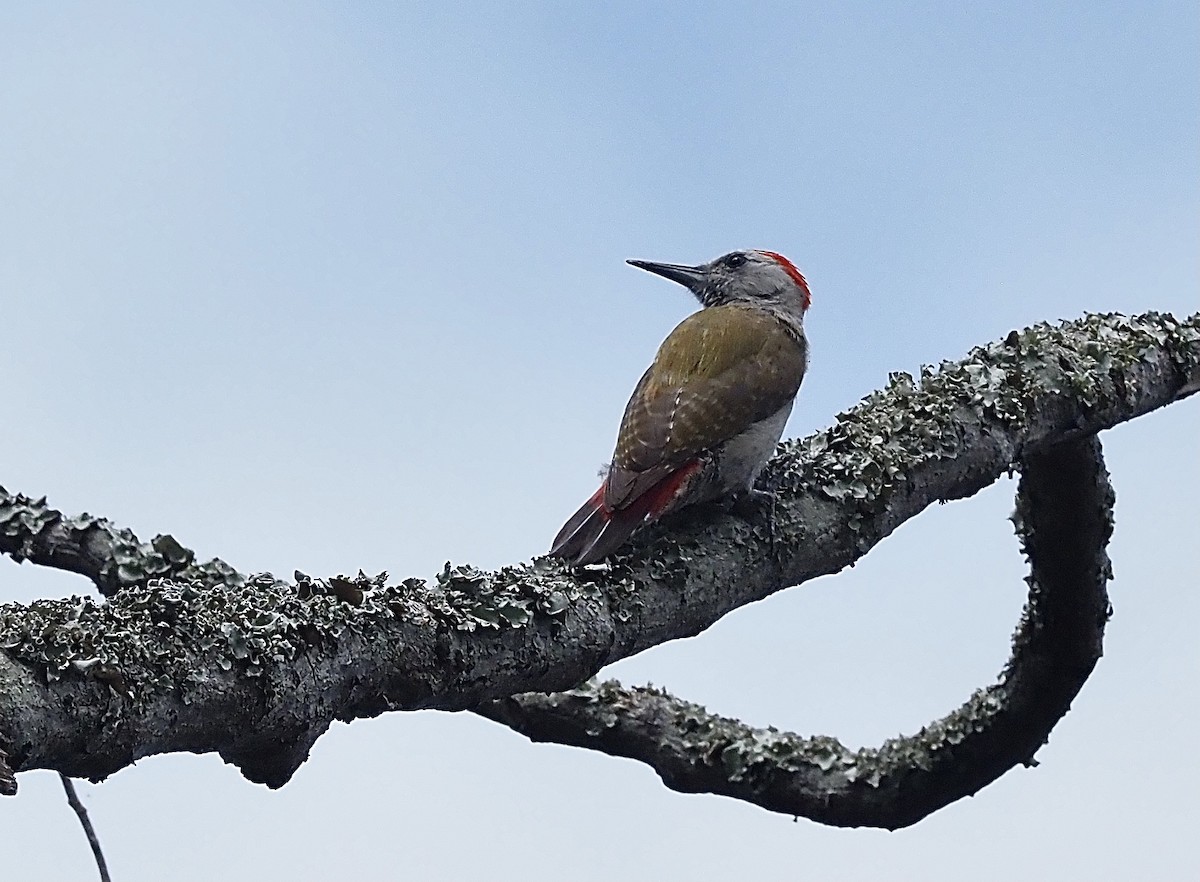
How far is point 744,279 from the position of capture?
184 inches

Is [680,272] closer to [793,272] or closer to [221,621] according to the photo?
[793,272]

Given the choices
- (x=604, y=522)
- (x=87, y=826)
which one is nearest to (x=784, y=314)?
(x=604, y=522)

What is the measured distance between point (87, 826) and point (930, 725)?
104 inches

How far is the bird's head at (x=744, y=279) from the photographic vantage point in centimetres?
461

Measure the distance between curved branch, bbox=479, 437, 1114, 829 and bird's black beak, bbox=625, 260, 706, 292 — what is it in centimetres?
144

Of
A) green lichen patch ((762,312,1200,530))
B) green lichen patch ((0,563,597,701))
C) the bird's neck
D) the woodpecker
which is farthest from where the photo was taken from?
the bird's neck

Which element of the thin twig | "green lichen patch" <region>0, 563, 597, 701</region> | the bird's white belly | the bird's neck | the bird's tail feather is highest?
the bird's neck

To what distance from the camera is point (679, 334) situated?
4.00 meters

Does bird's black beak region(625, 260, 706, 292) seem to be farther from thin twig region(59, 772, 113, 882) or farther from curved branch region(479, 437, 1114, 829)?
thin twig region(59, 772, 113, 882)

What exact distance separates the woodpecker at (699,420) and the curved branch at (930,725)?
33.9 inches

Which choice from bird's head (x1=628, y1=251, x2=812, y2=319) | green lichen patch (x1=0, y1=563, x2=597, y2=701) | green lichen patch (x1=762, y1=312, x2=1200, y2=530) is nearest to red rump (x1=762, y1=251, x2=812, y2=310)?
bird's head (x1=628, y1=251, x2=812, y2=319)

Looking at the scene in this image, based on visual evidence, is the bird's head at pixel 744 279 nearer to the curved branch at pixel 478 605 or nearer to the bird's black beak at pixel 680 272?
the bird's black beak at pixel 680 272

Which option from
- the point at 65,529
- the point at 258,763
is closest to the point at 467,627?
the point at 258,763

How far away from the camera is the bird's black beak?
478cm
